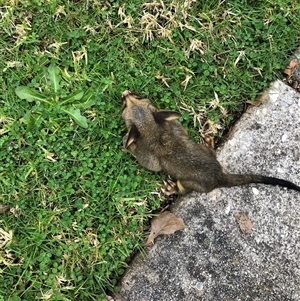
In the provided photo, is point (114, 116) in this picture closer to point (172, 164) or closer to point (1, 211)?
point (172, 164)

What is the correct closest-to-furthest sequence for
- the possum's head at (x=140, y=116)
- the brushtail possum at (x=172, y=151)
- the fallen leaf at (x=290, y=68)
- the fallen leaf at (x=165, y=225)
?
the brushtail possum at (x=172, y=151) → the possum's head at (x=140, y=116) → the fallen leaf at (x=165, y=225) → the fallen leaf at (x=290, y=68)

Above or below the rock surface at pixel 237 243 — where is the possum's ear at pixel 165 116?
above

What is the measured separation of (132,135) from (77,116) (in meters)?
0.69

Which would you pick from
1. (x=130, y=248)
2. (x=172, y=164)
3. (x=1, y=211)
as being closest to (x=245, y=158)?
(x=172, y=164)

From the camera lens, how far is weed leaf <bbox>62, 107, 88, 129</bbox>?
5156 mm

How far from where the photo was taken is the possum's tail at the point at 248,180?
485cm

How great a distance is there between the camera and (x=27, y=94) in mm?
5180

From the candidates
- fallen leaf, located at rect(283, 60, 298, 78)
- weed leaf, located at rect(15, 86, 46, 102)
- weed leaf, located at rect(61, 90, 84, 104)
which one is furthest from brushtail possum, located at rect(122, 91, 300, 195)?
fallen leaf, located at rect(283, 60, 298, 78)

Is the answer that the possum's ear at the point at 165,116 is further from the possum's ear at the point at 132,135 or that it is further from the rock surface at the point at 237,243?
the rock surface at the point at 237,243

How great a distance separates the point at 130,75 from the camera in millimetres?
5293

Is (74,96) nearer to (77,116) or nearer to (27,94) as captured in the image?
(77,116)

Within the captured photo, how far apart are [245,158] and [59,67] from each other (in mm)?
2307

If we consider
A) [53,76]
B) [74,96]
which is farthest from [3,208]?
[53,76]

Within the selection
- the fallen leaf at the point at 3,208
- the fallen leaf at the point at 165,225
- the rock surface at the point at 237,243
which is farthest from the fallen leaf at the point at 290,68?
the fallen leaf at the point at 3,208
